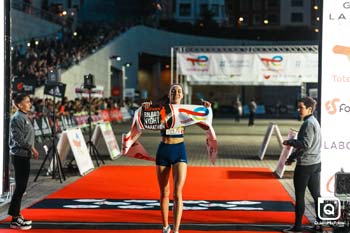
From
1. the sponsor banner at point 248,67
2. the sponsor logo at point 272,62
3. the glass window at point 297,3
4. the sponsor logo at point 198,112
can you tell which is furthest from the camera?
the glass window at point 297,3

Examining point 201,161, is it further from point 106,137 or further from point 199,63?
point 199,63

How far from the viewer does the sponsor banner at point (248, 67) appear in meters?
26.0

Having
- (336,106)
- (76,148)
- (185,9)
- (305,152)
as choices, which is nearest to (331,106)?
(336,106)

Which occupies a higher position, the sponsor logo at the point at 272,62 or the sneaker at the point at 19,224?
the sponsor logo at the point at 272,62

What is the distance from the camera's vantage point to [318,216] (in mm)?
7883

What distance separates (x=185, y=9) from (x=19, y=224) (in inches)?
3986

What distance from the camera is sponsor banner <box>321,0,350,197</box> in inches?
323

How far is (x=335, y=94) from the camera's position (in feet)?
27.0

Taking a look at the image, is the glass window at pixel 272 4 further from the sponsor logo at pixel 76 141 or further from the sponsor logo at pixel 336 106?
the sponsor logo at pixel 336 106

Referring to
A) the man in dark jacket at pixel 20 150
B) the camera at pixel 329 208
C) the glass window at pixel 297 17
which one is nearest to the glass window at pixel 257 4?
the glass window at pixel 297 17

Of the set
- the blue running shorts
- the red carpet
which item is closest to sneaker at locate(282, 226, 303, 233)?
the red carpet

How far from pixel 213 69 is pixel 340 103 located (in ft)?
59.4

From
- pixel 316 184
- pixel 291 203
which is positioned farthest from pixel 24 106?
pixel 291 203

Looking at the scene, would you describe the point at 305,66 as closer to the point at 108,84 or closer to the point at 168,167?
the point at 168,167
